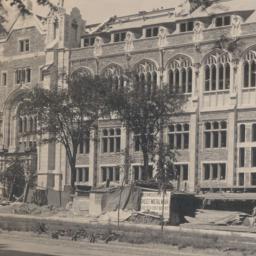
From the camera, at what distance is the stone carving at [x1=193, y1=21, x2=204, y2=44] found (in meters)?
58.9

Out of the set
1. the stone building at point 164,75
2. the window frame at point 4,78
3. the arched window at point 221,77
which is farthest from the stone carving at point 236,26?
the window frame at point 4,78

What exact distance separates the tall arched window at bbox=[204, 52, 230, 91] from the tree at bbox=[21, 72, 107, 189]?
9.52 m

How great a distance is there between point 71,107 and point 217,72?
12.5m

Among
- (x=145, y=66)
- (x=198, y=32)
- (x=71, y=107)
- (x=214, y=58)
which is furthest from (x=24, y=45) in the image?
(x=214, y=58)

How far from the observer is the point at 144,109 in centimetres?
5175

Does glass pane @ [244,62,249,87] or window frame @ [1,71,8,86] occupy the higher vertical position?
window frame @ [1,71,8,86]

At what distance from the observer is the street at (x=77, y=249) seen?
25.2 m

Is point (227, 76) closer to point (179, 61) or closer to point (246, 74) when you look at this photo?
point (246, 74)

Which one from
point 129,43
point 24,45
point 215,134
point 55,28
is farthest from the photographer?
point 24,45

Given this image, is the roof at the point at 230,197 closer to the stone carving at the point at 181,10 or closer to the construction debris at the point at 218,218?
the construction debris at the point at 218,218

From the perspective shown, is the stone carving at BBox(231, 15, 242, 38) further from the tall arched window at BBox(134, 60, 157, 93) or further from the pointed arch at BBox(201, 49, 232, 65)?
the tall arched window at BBox(134, 60, 157, 93)

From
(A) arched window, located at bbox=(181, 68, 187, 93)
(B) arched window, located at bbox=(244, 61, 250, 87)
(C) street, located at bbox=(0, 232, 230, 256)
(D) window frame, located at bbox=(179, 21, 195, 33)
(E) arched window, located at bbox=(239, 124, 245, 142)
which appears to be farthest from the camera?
(D) window frame, located at bbox=(179, 21, 195, 33)

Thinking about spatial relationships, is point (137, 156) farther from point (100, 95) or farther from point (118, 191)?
point (118, 191)

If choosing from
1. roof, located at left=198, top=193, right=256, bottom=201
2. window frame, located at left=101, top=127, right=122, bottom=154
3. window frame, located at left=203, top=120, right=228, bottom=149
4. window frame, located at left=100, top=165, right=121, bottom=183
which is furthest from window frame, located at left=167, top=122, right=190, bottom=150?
roof, located at left=198, top=193, right=256, bottom=201
